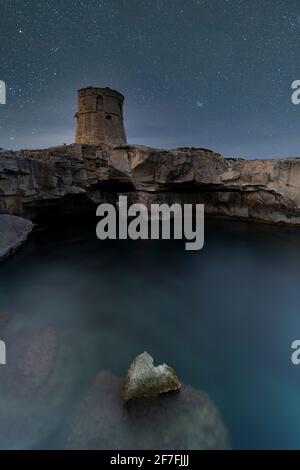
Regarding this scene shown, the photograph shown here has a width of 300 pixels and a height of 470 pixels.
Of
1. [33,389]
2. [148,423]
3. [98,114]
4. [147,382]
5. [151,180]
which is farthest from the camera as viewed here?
[98,114]

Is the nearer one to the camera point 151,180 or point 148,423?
point 148,423

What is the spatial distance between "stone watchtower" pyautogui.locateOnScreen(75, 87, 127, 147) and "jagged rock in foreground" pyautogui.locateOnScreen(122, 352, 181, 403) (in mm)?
19291

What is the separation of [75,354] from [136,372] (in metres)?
1.59

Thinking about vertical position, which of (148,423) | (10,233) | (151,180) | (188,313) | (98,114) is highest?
(98,114)

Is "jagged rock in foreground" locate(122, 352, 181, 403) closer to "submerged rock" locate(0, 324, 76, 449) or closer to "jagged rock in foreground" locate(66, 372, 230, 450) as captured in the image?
"jagged rock in foreground" locate(66, 372, 230, 450)

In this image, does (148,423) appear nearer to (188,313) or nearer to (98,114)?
(188,313)

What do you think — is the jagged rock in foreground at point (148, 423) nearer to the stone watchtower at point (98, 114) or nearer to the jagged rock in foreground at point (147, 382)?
the jagged rock in foreground at point (147, 382)

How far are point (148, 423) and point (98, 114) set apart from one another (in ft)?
73.6

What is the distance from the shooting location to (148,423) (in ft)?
10.5

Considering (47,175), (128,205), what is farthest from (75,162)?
(128,205)

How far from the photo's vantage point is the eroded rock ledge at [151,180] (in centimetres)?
1387

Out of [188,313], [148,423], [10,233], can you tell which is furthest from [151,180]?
[148,423]

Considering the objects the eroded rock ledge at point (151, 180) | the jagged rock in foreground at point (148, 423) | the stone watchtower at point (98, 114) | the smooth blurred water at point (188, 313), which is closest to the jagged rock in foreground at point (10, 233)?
the smooth blurred water at point (188, 313)

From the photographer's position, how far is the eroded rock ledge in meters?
13.9
